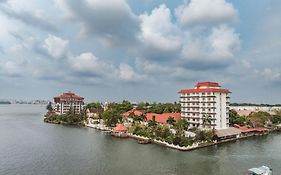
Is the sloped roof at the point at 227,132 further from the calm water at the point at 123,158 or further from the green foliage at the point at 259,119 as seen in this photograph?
the green foliage at the point at 259,119

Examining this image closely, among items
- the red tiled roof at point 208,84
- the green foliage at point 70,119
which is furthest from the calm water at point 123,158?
the green foliage at point 70,119

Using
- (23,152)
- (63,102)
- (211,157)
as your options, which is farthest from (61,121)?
(211,157)

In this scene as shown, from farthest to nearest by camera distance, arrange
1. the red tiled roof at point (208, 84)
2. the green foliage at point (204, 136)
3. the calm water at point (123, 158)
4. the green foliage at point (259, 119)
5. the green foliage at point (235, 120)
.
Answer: the green foliage at point (259, 119)
the green foliage at point (235, 120)
the red tiled roof at point (208, 84)
the green foliage at point (204, 136)
the calm water at point (123, 158)

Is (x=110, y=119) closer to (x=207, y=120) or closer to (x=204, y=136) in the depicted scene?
(x=207, y=120)

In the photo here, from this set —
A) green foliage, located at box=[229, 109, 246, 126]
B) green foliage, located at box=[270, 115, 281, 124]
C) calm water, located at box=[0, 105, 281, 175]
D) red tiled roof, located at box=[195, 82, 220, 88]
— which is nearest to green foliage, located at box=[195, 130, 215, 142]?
calm water, located at box=[0, 105, 281, 175]

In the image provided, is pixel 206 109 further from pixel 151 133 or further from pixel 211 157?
pixel 211 157

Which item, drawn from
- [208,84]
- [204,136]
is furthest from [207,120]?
[208,84]
